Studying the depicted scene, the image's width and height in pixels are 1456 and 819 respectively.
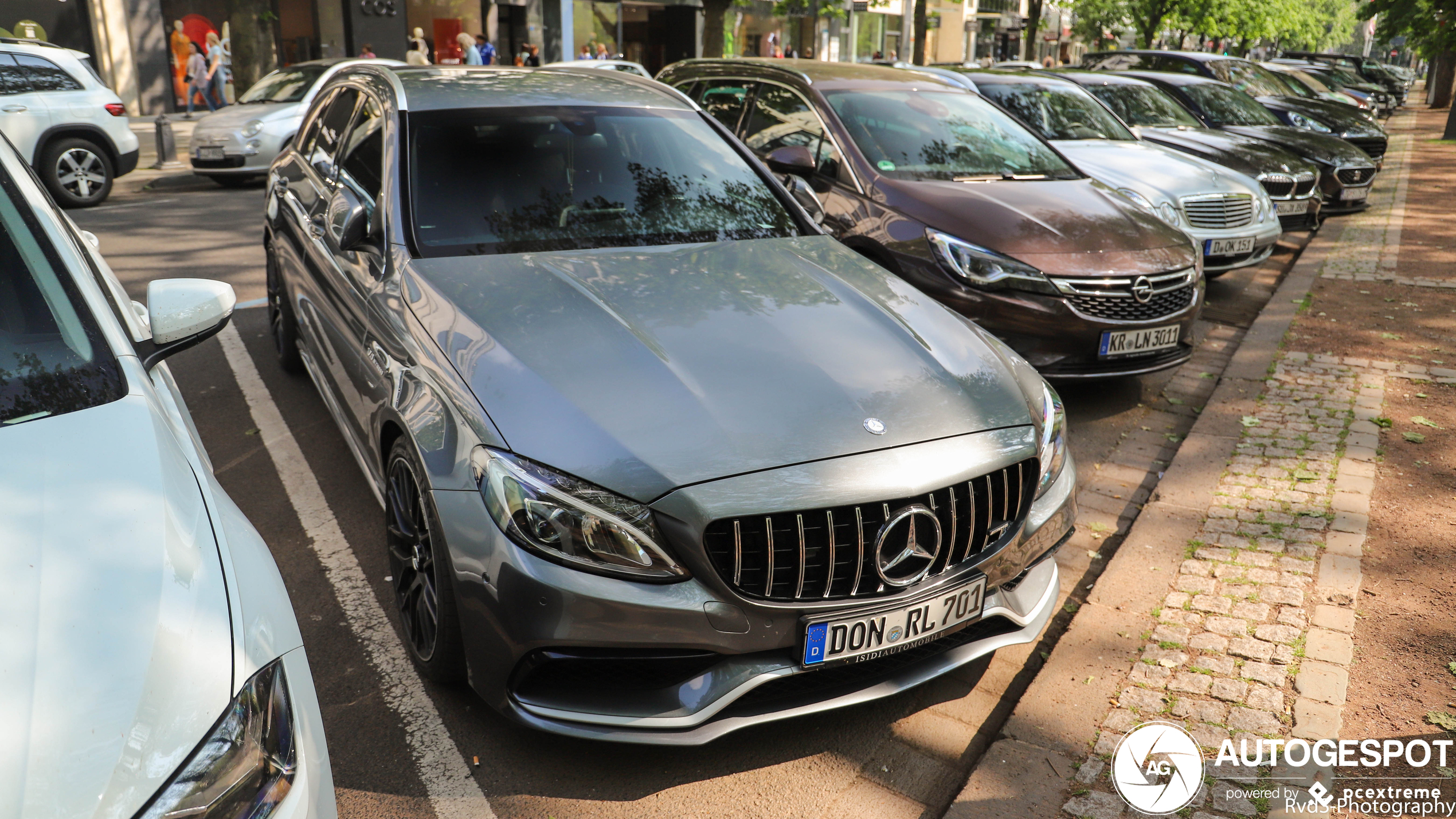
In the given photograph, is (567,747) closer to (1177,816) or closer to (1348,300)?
(1177,816)

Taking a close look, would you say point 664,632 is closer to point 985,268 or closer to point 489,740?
point 489,740

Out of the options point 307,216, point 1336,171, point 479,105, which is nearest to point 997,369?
point 479,105

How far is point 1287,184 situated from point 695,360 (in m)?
8.83

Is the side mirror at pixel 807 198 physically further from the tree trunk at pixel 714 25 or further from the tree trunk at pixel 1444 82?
the tree trunk at pixel 1444 82

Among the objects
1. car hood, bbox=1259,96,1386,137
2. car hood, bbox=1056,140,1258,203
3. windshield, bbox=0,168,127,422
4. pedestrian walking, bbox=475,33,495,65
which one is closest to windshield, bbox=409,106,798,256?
windshield, bbox=0,168,127,422

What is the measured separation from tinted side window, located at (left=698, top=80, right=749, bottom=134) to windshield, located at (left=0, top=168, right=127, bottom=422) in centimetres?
482

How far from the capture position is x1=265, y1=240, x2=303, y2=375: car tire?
5355mm

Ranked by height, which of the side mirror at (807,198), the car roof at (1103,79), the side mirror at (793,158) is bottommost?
the side mirror at (807,198)

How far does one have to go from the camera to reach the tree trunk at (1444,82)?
34.4 metres

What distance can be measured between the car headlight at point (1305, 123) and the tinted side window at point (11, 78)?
14870 mm

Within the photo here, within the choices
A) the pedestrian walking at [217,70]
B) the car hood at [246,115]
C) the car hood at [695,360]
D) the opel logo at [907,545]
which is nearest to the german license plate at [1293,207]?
the car hood at [695,360]

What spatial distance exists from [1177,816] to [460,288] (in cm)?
257

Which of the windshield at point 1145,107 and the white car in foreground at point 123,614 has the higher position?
the windshield at point 1145,107

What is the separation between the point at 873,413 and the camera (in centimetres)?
277
